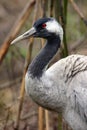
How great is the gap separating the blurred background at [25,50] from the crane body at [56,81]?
2.13 ft

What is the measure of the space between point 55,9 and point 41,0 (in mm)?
218

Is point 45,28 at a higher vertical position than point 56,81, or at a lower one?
higher

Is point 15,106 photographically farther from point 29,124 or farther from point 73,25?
point 73,25

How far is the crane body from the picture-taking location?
260 inches

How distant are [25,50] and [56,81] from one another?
2955 millimetres

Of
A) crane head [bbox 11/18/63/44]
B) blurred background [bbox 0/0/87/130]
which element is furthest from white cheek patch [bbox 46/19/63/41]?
blurred background [bbox 0/0/87/130]

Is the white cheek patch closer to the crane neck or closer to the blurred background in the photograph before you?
the crane neck

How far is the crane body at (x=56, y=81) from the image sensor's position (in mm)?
6596

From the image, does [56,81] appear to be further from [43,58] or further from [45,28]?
[45,28]

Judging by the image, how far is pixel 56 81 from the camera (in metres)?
6.69

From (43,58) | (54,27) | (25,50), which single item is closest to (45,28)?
(54,27)

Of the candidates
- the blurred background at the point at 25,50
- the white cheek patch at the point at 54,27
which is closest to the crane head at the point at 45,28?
the white cheek patch at the point at 54,27

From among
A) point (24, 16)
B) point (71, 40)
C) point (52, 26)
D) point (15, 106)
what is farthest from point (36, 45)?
point (52, 26)

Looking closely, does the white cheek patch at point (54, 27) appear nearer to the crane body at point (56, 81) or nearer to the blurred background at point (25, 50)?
the crane body at point (56, 81)
